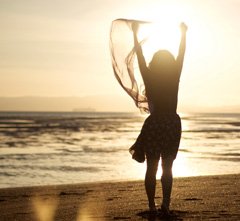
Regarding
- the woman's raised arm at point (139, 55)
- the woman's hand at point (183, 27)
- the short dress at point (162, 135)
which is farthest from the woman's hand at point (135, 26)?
the short dress at point (162, 135)

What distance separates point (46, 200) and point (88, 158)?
1070cm

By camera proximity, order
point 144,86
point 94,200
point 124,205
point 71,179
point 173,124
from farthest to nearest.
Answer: point 71,179
point 94,200
point 124,205
point 144,86
point 173,124

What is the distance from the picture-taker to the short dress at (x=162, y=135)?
6.04m

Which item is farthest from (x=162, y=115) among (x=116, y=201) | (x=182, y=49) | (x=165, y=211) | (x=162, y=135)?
(x=116, y=201)

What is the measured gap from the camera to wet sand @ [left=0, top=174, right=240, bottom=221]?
650cm

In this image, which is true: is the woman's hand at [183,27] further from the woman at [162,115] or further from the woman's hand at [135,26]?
the woman's hand at [135,26]

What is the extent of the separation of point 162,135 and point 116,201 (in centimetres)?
237

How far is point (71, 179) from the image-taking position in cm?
1328

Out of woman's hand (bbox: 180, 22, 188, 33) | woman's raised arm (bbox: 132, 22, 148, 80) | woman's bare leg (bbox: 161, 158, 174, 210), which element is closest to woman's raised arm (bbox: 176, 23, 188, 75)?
woman's hand (bbox: 180, 22, 188, 33)

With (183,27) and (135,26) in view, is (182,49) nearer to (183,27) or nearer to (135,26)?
(183,27)

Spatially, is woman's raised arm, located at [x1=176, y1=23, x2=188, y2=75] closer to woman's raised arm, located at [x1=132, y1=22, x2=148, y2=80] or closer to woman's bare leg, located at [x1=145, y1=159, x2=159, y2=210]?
woman's raised arm, located at [x1=132, y1=22, x2=148, y2=80]

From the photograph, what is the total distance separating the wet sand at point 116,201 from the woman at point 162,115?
711 millimetres

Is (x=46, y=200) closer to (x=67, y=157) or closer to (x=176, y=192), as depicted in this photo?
(x=176, y=192)

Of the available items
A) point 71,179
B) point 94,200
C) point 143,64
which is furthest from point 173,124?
point 71,179
